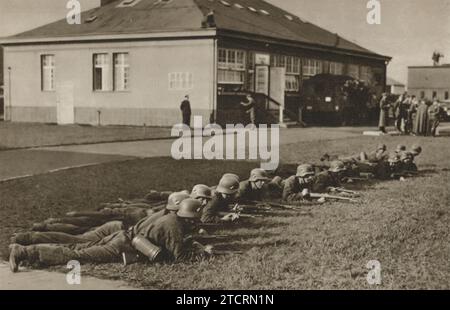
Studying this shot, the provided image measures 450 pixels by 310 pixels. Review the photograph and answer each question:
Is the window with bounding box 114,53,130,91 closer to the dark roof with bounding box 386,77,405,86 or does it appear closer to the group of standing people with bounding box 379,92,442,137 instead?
the group of standing people with bounding box 379,92,442,137

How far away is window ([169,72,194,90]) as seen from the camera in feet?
90.9

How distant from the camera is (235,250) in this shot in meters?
7.21

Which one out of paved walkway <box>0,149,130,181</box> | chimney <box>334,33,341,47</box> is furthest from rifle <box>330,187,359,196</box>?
chimney <box>334,33,341,47</box>

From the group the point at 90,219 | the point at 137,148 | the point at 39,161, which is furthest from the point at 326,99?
the point at 90,219

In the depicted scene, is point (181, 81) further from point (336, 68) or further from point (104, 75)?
point (336, 68)

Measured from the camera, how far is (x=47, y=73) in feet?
105

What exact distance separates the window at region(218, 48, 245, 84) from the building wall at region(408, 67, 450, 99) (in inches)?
1468

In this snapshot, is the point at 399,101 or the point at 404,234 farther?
the point at 399,101

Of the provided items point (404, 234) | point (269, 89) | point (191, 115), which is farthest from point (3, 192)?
point (269, 89)

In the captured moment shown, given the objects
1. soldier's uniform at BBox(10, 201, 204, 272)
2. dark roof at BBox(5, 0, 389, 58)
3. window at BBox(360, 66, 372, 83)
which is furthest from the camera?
window at BBox(360, 66, 372, 83)

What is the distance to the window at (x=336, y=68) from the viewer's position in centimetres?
3622
